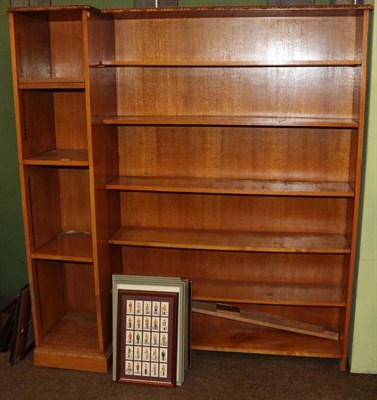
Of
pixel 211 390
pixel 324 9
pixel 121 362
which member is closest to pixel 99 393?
pixel 121 362

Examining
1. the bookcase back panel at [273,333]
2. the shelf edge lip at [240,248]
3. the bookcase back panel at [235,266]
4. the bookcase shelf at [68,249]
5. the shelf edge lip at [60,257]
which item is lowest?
the bookcase back panel at [273,333]

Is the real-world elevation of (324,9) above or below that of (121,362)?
above

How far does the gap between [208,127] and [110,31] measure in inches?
32.9

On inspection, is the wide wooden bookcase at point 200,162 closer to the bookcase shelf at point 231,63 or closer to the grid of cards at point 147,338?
the bookcase shelf at point 231,63

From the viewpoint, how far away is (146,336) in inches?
121

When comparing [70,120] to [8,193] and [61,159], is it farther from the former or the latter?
[8,193]

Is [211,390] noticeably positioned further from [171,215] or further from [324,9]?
[324,9]

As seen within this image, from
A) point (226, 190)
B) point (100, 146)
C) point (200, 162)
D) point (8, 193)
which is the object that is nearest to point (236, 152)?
point (200, 162)

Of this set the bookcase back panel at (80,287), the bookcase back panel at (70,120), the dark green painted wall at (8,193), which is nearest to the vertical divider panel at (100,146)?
the bookcase back panel at (70,120)

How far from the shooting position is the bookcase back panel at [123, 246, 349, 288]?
3.37 m

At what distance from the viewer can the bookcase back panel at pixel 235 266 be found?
11.0 ft

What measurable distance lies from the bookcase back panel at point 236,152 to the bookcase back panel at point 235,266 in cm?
Result: 54

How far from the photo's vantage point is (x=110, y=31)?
10.1 feet

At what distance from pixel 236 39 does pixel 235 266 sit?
147 centimetres
